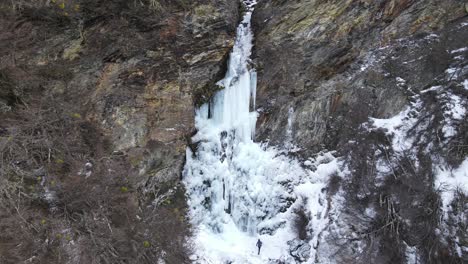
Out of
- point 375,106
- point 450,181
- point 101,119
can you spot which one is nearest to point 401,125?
point 375,106

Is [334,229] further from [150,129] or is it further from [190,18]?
[190,18]

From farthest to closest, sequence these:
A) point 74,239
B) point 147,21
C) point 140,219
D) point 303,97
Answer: point 303,97 → point 147,21 → point 140,219 → point 74,239

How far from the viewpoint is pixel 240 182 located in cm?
877

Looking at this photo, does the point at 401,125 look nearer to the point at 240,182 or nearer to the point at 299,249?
the point at 299,249

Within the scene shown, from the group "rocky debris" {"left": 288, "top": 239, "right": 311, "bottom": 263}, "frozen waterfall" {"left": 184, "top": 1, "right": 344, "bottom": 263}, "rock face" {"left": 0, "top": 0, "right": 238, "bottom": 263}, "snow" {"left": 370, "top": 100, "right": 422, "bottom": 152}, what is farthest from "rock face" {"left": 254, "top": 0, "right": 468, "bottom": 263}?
"rock face" {"left": 0, "top": 0, "right": 238, "bottom": 263}

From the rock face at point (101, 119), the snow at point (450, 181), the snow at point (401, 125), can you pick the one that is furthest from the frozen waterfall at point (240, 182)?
the snow at point (450, 181)

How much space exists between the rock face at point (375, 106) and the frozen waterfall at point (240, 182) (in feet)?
1.39

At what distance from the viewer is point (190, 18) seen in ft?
28.0

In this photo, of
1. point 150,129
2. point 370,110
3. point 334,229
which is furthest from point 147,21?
point 334,229

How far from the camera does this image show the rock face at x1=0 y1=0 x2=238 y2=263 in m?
6.50

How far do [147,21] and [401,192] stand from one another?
645 centimetres

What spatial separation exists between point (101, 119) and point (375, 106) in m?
6.03

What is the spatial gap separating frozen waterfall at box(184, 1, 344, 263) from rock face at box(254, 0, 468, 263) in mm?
423

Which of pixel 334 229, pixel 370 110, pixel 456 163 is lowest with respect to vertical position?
pixel 334 229
